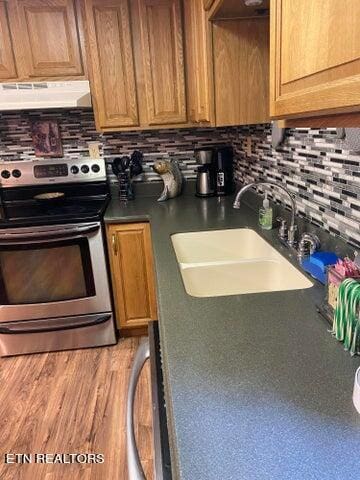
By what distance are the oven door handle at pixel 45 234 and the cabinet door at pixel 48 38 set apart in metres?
0.96

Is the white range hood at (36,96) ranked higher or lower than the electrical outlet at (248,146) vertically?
higher

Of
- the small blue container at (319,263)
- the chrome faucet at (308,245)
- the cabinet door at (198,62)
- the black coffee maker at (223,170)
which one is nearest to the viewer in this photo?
the small blue container at (319,263)

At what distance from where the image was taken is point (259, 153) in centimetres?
201

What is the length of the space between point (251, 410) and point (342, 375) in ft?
0.69

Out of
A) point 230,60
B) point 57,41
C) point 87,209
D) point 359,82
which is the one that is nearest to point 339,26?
point 359,82

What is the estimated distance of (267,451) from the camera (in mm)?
535

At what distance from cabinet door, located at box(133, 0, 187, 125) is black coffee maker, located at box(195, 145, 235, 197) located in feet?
0.97

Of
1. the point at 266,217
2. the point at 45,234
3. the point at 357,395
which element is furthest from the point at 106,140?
the point at 357,395

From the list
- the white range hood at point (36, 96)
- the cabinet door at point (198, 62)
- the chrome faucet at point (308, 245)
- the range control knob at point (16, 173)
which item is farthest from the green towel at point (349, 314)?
the range control knob at point (16, 173)

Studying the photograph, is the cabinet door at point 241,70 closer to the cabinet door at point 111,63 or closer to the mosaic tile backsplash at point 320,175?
the mosaic tile backsplash at point 320,175

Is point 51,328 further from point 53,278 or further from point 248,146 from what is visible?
point 248,146

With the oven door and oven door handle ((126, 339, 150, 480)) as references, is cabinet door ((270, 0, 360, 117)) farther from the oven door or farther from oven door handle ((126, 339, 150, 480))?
the oven door

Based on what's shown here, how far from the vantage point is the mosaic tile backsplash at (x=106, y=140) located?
2.53 metres

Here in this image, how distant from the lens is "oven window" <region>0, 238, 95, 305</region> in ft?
6.86
